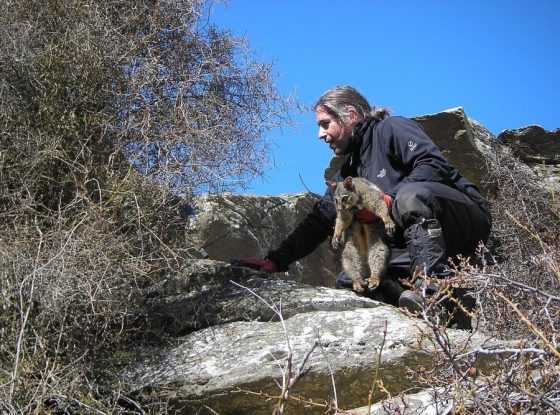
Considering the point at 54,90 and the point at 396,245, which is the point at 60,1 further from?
the point at 396,245

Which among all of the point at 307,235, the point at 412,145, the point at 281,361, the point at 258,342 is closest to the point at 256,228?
the point at 307,235

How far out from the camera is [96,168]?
16.3 feet

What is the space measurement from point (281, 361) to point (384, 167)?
211cm

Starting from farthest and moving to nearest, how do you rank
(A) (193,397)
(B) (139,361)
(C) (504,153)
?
(C) (504,153) → (B) (139,361) → (A) (193,397)

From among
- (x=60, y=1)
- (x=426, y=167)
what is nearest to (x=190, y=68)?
(x=60, y=1)

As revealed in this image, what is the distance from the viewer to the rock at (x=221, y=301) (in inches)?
199

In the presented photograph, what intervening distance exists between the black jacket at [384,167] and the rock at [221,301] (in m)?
0.68

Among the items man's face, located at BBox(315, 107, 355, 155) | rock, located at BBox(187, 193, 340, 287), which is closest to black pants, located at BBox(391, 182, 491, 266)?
man's face, located at BBox(315, 107, 355, 155)

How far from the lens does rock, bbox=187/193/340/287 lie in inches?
292

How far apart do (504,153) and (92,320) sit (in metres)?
5.86

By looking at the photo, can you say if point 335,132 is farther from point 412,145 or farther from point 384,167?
point 412,145

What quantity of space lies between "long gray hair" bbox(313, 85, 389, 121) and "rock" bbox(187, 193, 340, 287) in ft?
4.94

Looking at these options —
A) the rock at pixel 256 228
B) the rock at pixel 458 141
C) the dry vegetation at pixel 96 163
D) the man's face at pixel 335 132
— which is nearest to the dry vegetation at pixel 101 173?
the dry vegetation at pixel 96 163

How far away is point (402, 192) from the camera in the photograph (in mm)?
5199
